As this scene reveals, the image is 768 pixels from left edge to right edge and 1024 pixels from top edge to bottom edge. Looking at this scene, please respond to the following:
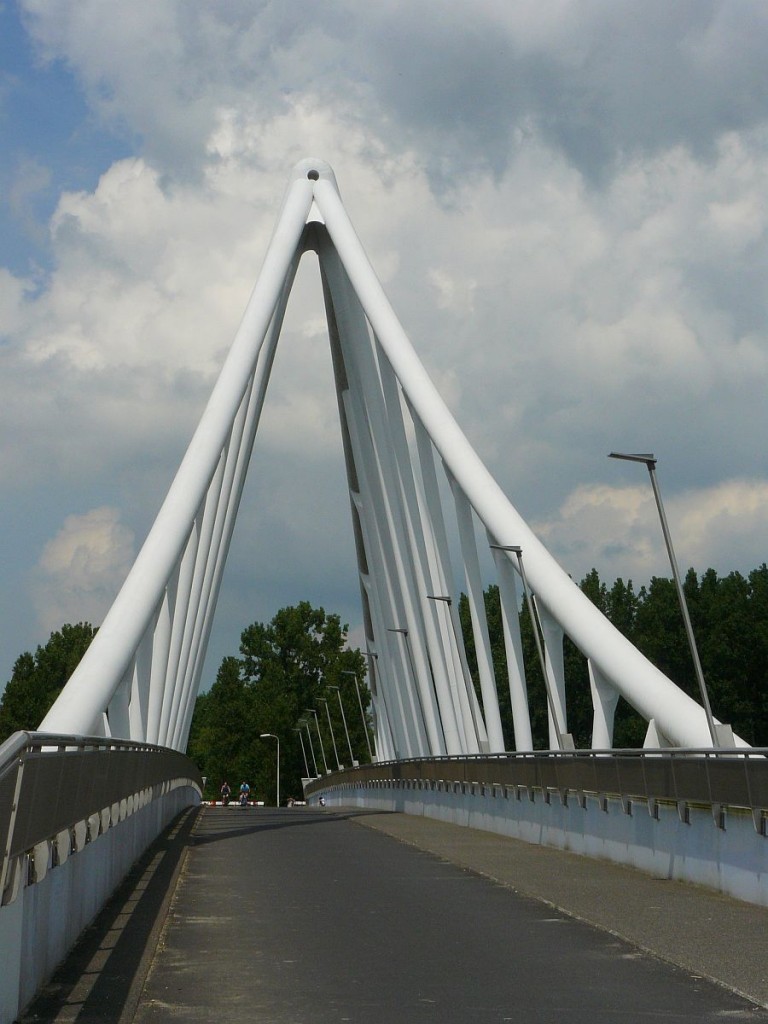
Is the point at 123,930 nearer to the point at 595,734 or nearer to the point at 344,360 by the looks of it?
the point at 595,734

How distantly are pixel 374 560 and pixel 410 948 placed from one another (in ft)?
132

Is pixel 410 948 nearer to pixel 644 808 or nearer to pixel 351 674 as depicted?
pixel 644 808

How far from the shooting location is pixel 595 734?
2289 centimetres

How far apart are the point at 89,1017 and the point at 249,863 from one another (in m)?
10.3

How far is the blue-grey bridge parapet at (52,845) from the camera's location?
6875mm

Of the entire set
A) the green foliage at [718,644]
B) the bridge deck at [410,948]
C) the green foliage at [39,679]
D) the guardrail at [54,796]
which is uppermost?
the green foliage at [39,679]

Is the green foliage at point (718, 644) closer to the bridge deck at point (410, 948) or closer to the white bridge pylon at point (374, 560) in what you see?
the white bridge pylon at point (374, 560)

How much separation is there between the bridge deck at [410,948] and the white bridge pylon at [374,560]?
5772 millimetres

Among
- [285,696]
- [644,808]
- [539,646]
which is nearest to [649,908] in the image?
[644,808]

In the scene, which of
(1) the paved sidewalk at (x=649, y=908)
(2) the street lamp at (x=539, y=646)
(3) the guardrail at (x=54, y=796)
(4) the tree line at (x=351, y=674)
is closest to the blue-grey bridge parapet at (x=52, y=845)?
(3) the guardrail at (x=54, y=796)

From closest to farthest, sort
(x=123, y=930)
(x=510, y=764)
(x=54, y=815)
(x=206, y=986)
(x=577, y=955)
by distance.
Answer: (x=206, y=986) → (x=54, y=815) → (x=577, y=955) → (x=123, y=930) → (x=510, y=764)

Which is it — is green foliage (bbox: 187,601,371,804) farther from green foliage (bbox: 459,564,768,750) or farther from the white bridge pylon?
the white bridge pylon

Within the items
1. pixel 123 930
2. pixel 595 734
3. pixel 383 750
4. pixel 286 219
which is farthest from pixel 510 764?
pixel 383 750

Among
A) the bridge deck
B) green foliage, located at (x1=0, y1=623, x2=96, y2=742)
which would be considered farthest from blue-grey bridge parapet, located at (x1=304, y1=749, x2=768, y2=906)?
green foliage, located at (x1=0, y1=623, x2=96, y2=742)
